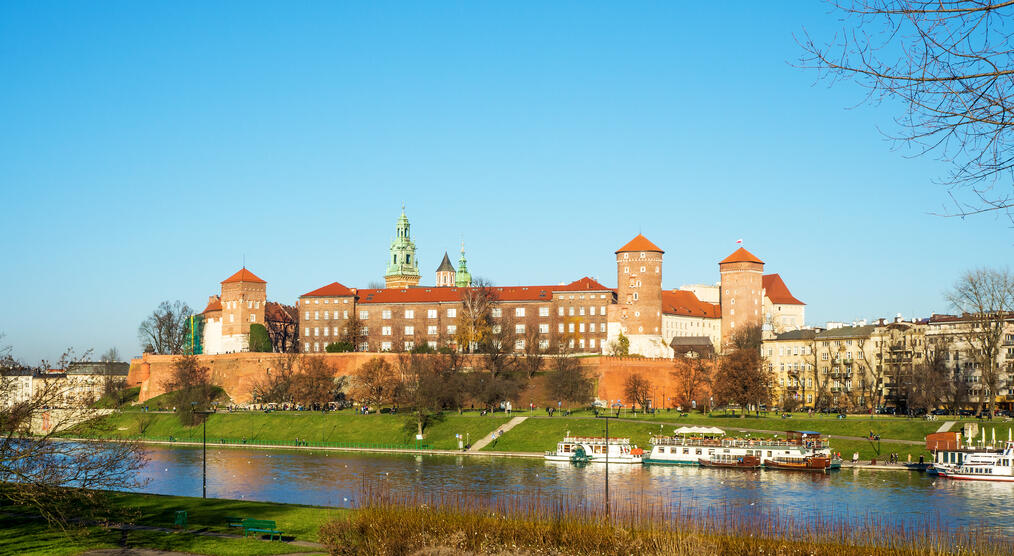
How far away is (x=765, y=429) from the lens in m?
70.9

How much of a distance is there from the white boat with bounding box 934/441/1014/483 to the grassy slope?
32699 millimetres

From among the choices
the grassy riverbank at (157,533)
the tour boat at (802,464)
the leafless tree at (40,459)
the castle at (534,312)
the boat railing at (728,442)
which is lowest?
the tour boat at (802,464)

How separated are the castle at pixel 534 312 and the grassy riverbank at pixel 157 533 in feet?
241

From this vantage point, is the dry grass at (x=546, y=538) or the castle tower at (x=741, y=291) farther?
the castle tower at (x=741, y=291)

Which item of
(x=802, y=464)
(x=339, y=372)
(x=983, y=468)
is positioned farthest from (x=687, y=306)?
(x=983, y=468)

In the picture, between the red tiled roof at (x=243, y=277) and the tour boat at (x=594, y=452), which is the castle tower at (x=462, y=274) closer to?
the red tiled roof at (x=243, y=277)

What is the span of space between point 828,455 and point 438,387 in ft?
114

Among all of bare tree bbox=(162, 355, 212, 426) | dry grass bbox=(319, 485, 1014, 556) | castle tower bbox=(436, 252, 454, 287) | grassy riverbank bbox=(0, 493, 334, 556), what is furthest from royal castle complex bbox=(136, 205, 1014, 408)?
dry grass bbox=(319, 485, 1014, 556)

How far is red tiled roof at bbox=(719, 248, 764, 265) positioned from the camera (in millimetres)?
113562

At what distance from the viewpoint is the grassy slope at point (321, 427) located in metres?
77.8

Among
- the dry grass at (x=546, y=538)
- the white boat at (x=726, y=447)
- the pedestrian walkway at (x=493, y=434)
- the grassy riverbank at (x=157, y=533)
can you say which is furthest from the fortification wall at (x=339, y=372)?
the dry grass at (x=546, y=538)

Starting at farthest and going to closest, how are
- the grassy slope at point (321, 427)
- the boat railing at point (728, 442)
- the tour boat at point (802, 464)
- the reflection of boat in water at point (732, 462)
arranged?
1. the grassy slope at point (321, 427)
2. the boat railing at point (728, 442)
3. the reflection of boat in water at point (732, 462)
4. the tour boat at point (802, 464)

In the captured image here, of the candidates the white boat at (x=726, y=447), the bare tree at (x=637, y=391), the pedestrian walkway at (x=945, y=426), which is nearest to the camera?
the white boat at (x=726, y=447)

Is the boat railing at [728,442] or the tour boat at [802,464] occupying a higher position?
the boat railing at [728,442]
